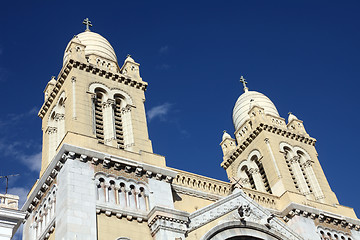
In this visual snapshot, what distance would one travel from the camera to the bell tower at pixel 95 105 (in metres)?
24.7

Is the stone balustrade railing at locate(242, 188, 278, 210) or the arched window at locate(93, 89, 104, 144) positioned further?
the stone balustrade railing at locate(242, 188, 278, 210)

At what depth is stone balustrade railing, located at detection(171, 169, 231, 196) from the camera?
25.7 m

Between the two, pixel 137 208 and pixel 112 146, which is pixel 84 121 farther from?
pixel 137 208

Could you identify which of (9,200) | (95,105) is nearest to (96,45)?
(95,105)

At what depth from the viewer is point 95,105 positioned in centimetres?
2650

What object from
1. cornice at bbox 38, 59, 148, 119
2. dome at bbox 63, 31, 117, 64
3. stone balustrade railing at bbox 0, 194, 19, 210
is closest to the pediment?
stone balustrade railing at bbox 0, 194, 19, 210

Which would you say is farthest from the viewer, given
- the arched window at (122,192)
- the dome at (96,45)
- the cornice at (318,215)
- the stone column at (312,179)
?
the stone column at (312,179)

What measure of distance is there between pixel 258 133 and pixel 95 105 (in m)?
11.9

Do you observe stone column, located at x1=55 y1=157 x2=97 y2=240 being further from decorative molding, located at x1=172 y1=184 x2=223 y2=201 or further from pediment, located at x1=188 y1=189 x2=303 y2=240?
decorative molding, located at x1=172 y1=184 x2=223 y2=201

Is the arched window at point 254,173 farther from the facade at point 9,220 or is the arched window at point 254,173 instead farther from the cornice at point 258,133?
the facade at point 9,220

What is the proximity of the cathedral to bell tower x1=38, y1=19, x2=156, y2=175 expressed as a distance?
0.18ft

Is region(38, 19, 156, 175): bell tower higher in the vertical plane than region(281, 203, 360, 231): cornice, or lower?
higher

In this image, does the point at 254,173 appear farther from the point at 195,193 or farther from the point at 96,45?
the point at 96,45

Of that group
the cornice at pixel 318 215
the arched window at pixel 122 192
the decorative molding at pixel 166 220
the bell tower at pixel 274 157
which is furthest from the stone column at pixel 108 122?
the cornice at pixel 318 215
